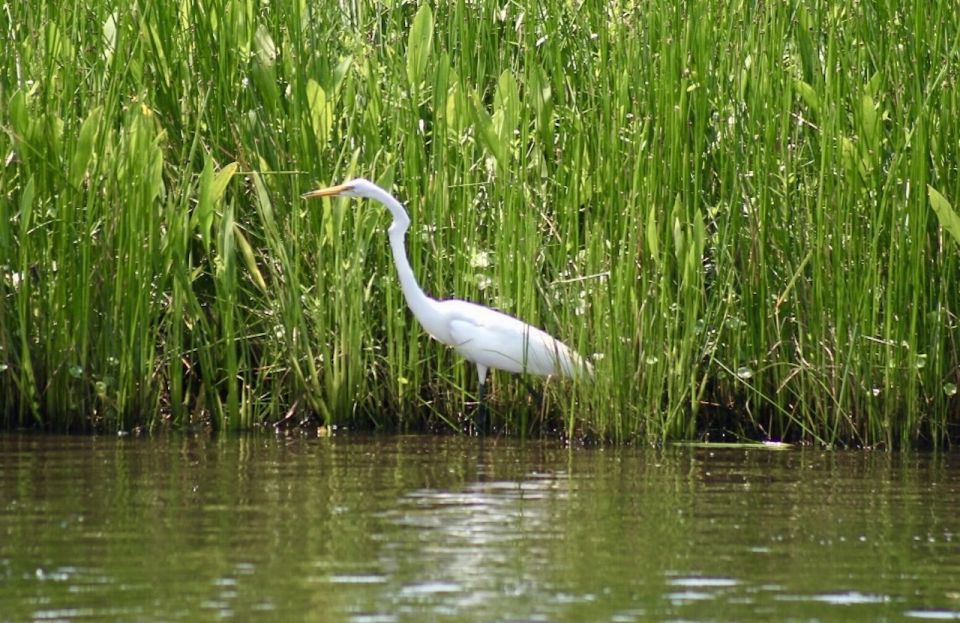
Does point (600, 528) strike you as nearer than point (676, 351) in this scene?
Yes

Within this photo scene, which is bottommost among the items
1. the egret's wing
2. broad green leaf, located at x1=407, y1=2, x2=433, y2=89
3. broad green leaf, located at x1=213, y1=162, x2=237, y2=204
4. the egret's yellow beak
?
the egret's wing

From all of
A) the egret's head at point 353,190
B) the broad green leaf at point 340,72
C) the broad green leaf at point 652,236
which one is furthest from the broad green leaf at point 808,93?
the broad green leaf at point 340,72

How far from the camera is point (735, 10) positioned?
21.2 feet

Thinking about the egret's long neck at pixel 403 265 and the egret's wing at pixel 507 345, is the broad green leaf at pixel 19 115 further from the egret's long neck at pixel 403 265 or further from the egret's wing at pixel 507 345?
the egret's wing at pixel 507 345

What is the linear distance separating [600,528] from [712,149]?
2.33 meters

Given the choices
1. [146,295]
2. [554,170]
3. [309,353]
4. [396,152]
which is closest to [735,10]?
[554,170]

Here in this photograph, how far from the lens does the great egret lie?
21.0ft

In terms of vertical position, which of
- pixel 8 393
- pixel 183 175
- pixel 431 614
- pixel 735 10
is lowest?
pixel 431 614

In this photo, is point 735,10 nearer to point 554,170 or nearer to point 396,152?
point 554,170

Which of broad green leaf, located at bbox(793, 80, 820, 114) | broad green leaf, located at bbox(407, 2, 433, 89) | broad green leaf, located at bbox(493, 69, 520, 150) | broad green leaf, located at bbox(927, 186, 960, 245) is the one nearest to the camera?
broad green leaf, located at bbox(927, 186, 960, 245)

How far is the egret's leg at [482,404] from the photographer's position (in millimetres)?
6613

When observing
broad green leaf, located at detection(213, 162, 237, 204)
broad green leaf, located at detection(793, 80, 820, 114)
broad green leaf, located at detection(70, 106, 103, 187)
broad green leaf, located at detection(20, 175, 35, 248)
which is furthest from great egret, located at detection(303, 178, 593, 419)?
broad green leaf, located at detection(793, 80, 820, 114)

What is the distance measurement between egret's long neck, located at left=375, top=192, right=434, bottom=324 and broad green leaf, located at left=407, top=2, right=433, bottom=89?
2.16 ft

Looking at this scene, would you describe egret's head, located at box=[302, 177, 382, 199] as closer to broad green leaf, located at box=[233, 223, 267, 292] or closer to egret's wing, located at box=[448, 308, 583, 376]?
broad green leaf, located at box=[233, 223, 267, 292]
